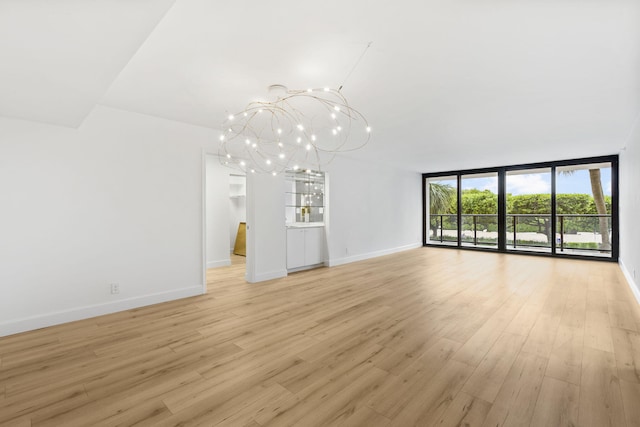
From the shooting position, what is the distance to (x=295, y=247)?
556 cm

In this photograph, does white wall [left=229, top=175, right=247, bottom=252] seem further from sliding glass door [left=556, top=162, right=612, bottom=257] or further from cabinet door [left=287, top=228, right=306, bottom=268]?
sliding glass door [left=556, top=162, right=612, bottom=257]

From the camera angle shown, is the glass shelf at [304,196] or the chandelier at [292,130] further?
the glass shelf at [304,196]

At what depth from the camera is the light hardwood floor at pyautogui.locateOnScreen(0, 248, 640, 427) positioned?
167cm

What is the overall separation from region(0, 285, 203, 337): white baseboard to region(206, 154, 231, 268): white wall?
2065mm

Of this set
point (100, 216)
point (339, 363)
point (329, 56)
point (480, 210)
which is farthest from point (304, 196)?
point (480, 210)

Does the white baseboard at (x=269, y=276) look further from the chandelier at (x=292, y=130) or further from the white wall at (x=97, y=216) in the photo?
the chandelier at (x=292, y=130)

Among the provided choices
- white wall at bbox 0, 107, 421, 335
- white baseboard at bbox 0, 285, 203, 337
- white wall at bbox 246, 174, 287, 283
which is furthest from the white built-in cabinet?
white baseboard at bbox 0, 285, 203, 337

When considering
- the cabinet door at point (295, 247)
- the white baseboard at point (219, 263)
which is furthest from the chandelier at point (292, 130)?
the white baseboard at point (219, 263)

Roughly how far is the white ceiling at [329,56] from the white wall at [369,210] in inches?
108

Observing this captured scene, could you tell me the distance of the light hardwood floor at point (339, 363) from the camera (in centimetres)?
167

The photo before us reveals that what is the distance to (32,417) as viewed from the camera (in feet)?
5.44

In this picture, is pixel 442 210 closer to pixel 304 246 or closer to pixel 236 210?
pixel 304 246

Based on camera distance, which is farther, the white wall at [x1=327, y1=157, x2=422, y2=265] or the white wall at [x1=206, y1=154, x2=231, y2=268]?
the white wall at [x1=327, y1=157, x2=422, y2=265]

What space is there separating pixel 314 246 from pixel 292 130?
2505mm
